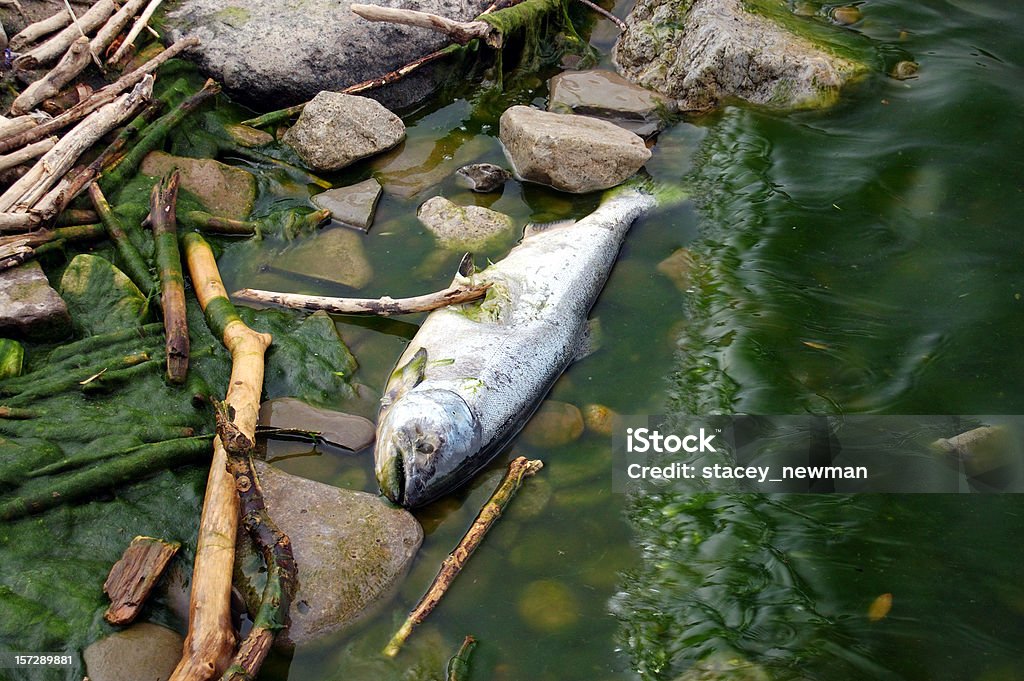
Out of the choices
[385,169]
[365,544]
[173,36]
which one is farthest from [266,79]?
[365,544]

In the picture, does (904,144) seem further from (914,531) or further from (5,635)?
(5,635)

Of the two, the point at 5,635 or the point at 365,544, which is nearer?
the point at 5,635

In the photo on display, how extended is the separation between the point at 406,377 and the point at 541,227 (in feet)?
6.84

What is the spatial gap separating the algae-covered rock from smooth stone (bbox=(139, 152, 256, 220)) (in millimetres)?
1226

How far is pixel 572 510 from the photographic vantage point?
502 cm

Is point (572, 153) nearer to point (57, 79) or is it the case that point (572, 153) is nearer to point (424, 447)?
point (424, 447)

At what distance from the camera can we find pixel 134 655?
403 cm

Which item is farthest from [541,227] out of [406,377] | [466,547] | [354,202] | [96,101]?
[96,101]

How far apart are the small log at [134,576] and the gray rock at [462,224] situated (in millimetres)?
3379

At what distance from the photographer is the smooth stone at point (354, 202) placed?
7.00 meters

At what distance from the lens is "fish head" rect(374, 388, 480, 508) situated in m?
4.87

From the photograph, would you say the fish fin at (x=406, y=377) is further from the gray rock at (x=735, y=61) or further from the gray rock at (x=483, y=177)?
the gray rock at (x=735, y=61)

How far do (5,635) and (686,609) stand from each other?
3.44 metres

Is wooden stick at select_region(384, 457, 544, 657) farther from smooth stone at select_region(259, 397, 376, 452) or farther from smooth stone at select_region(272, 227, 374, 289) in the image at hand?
smooth stone at select_region(272, 227, 374, 289)
